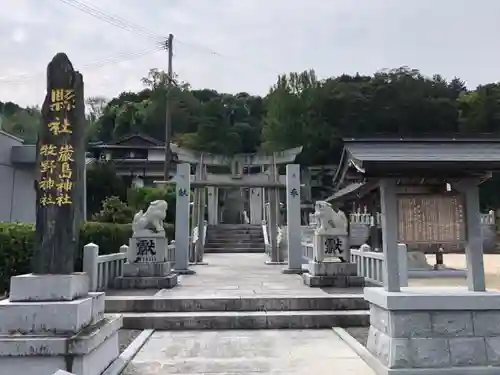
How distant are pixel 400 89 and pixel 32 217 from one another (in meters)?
38.8

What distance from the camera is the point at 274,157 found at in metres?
20.6

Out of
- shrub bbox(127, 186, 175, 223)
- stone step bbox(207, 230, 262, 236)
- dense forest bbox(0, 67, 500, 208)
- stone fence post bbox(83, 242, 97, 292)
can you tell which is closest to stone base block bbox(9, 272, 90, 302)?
stone fence post bbox(83, 242, 97, 292)

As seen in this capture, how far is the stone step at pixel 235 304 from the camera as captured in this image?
8.54m

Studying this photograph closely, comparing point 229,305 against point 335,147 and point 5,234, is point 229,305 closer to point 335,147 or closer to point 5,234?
point 5,234

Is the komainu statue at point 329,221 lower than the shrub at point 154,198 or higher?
lower

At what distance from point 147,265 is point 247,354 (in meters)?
5.29

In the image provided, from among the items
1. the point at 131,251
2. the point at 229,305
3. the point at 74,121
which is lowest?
the point at 229,305

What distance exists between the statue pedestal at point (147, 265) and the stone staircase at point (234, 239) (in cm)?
1411

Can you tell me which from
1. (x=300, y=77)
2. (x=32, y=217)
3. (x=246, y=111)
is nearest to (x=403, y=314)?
(x=32, y=217)

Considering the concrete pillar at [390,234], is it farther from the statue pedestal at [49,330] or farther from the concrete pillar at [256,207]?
the concrete pillar at [256,207]

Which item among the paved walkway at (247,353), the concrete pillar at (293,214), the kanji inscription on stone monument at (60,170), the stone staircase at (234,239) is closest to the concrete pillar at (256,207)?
the stone staircase at (234,239)

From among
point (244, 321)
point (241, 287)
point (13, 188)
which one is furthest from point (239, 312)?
point (13, 188)

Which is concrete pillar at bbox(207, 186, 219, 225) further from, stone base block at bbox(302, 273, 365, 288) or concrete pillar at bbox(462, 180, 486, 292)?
concrete pillar at bbox(462, 180, 486, 292)

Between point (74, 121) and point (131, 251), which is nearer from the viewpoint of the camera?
point (74, 121)
